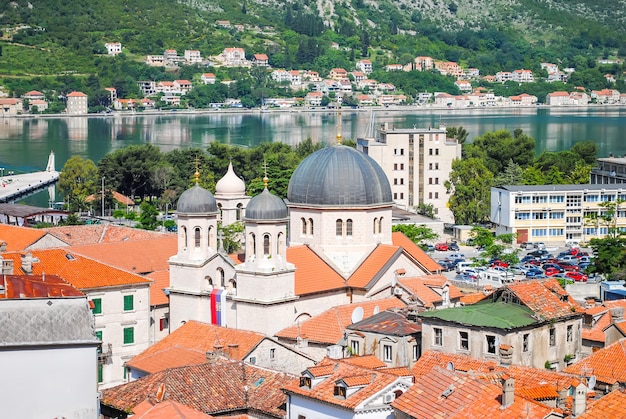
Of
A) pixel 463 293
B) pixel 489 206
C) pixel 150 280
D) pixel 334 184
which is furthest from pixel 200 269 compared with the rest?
pixel 489 206

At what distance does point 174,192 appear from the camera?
78.2 meters

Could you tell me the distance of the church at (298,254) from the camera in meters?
35.5

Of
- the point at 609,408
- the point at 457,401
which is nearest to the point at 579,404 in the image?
the point at 609,408

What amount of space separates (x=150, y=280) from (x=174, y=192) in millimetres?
41408

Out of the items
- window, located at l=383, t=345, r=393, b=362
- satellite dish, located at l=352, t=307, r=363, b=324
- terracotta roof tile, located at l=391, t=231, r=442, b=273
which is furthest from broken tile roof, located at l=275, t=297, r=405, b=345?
terracotta roof tile, located at l=391, t=231, r=442, b=273

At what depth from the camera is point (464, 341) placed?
96.3 feet

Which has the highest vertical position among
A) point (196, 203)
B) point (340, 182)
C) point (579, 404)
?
point (340, 182)

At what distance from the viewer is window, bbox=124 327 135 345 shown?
120ft

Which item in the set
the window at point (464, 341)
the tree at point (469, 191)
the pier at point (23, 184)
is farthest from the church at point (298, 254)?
the pier at point (23, 184)

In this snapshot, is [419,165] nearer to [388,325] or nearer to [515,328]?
[388,325]

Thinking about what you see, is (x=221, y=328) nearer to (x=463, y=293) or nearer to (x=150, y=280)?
(x=150, y=280)

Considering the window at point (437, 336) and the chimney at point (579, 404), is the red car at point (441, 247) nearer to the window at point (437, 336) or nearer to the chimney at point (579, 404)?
the window at point (437, 336)

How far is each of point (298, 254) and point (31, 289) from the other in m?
13.1

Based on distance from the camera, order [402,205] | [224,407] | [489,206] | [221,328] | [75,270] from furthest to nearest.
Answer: [402,205] < [489,206] < [75,270] < [221,328] < [224,407]
